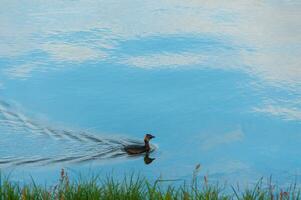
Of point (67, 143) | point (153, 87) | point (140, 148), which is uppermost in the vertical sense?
point (153, 87)

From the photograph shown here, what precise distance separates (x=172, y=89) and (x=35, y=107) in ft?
3.83

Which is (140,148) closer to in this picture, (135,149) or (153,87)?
(135,149)

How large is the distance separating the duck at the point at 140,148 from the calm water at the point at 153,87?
0.05 metres

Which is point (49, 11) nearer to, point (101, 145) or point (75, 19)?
point (75, 19)

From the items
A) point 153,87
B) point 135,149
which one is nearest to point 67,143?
point 135,149

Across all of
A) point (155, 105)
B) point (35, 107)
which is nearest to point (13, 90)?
point (35, 107)

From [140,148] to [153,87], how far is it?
1.27 metres

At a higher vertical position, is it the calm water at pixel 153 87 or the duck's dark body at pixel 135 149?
the calm water at pixel 153 87

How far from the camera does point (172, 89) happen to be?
22.8ft

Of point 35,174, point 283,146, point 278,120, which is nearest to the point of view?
point 35,174

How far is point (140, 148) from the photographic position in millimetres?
5797

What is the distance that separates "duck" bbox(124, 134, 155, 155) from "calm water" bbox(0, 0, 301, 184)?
5cm

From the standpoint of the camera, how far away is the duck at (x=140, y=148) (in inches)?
227

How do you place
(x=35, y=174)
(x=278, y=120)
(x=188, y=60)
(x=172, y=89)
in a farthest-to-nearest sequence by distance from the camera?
1. (x=188, y=60)
2. (x=172, y=89)
3. (x=278, y=120)
4. (x=35, y=174)
